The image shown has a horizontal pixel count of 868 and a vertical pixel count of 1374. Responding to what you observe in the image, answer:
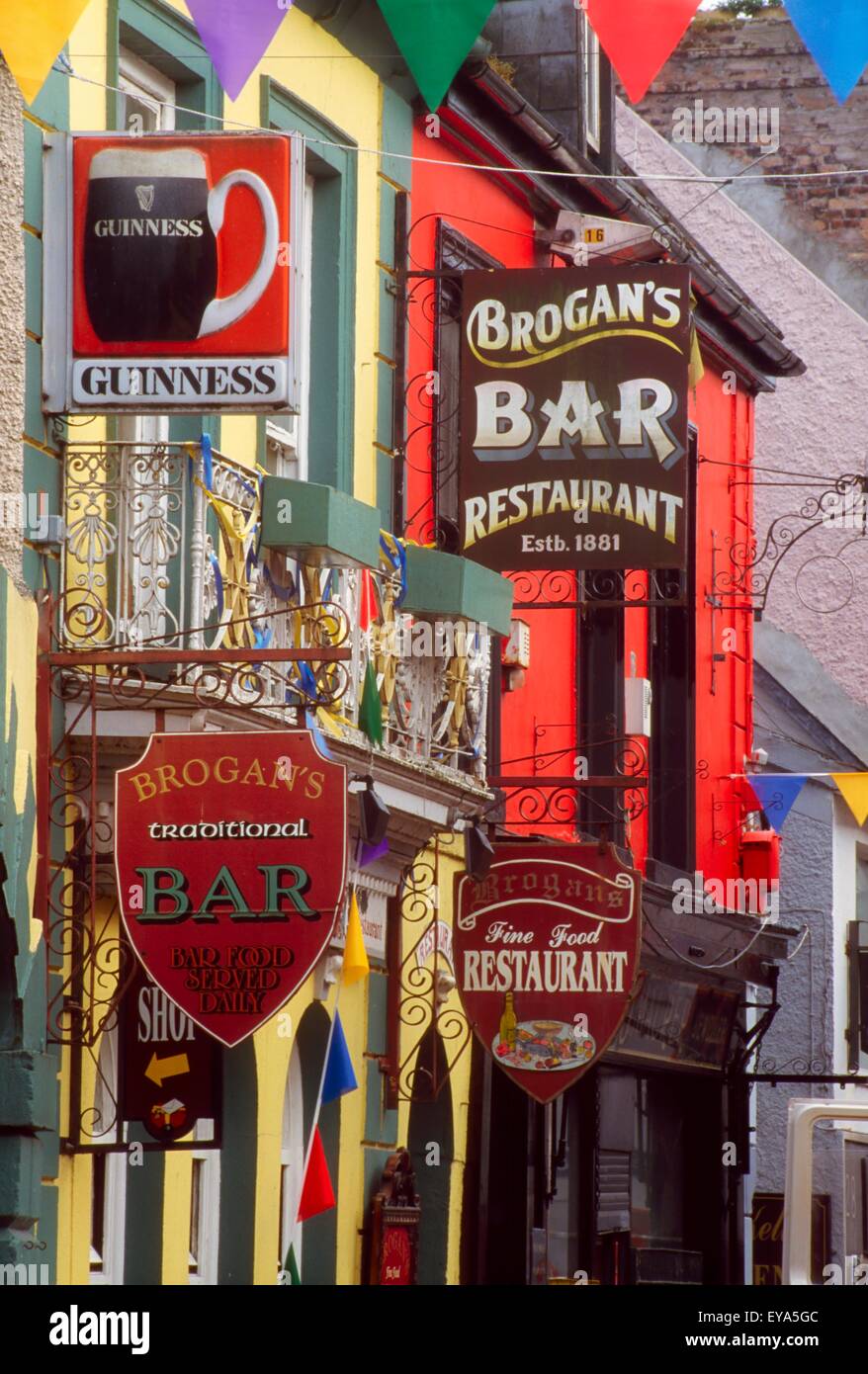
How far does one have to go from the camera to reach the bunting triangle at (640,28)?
10406mm

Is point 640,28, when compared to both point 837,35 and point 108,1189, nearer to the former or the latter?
point 837,35

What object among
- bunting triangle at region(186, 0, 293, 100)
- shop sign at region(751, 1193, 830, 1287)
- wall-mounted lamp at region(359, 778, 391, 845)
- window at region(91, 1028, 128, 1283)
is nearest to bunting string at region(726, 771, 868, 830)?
shop sign at region(751, 1193, 830, 1287)

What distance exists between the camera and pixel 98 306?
1077 cm

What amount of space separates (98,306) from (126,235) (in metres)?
0.30

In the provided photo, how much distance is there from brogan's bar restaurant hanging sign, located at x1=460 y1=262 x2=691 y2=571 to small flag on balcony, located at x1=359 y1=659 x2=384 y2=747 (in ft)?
6.95

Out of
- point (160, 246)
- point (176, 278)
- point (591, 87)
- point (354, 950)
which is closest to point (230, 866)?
point (354, 950)

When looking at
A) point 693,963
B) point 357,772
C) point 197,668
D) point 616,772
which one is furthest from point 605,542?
point 693,963

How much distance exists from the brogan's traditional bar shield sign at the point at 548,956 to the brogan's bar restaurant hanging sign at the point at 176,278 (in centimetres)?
369

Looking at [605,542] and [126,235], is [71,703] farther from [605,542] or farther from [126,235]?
[605,542]

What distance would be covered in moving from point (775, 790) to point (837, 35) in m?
11.4

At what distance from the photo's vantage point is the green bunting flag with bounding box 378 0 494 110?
34.3ft

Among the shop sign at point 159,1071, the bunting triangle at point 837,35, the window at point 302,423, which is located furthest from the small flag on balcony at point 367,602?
the bunting triangle at point 837,35

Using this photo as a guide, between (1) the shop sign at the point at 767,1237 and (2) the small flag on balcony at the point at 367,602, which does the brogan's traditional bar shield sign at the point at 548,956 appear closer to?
(2) the small flag on balcony at the point at 367,602
